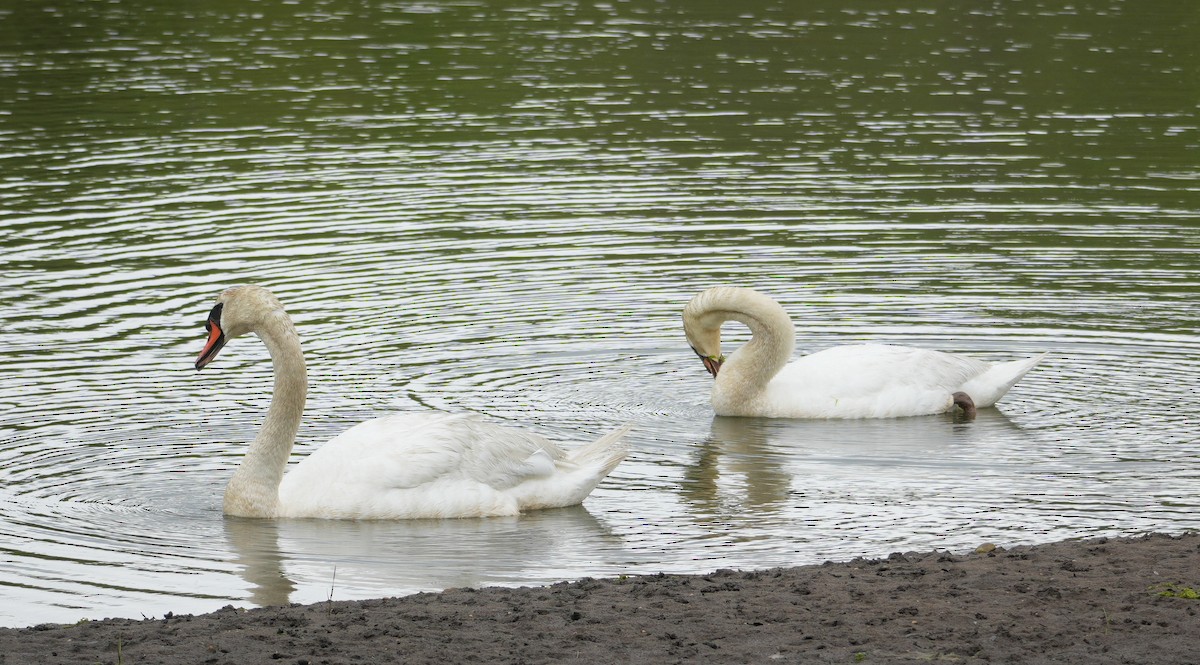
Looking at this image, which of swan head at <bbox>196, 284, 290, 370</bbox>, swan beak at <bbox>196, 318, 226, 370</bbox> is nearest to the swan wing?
swan head at <bbox>196, 284, 290, 370</bbox>

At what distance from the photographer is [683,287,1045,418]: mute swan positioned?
1470 centimetres

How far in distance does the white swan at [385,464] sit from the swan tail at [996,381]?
12.7ft

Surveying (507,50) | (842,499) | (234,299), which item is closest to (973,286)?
(842,499)

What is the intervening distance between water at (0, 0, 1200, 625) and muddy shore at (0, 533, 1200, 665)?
1.22 metres

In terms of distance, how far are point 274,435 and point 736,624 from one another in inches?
178

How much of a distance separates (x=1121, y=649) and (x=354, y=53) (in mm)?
31371

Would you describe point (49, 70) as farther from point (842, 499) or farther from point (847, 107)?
point (842, 499)

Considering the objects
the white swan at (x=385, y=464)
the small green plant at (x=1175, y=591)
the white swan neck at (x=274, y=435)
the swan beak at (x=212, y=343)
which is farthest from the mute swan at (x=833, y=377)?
the small green plant at (x=1175, y=591)

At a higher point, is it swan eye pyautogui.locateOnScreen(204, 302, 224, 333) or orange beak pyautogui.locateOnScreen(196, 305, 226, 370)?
swan eye pyautogui.locateOnScreen(204, 302, 224, 333)

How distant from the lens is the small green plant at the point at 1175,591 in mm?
8578

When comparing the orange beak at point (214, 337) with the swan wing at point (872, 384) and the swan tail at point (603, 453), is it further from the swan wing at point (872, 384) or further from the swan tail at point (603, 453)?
the swan wing at point (872, 384)

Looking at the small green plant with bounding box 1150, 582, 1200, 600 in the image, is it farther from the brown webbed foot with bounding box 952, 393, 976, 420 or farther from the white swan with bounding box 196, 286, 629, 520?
the brown webbed foot with bounding box 952, 393, 976, 420

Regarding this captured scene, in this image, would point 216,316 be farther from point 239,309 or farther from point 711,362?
point 711,362

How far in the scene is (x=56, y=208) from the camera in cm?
2303
